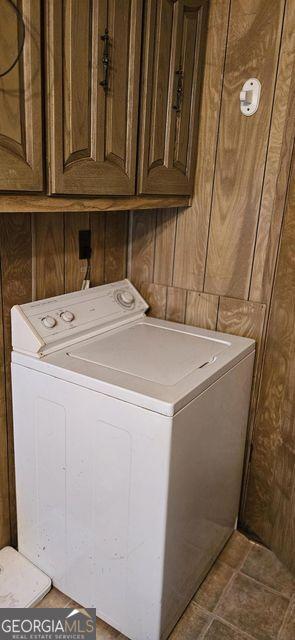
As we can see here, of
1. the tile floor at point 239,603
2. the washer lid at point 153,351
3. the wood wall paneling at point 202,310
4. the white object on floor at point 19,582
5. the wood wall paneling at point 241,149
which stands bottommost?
the tile floor at point 239,603

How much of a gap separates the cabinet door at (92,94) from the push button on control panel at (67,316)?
1.50 feet

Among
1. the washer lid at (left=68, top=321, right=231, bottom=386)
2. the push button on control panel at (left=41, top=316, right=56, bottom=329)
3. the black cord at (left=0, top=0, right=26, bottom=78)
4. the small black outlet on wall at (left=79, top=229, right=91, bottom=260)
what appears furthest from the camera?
the small black outlet on wall at (left=79, top=229, right=91, bottom=260)

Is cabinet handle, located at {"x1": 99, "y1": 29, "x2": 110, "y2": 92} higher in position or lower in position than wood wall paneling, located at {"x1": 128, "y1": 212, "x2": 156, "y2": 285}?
higher

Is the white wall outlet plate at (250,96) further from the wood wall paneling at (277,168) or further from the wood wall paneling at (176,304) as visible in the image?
the wood wall paneling at (176,304)

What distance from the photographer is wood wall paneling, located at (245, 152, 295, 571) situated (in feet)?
5.39

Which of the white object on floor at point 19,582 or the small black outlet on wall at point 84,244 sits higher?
the small black outlet on wall at point 84,244

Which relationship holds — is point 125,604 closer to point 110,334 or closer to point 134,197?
point 110,334

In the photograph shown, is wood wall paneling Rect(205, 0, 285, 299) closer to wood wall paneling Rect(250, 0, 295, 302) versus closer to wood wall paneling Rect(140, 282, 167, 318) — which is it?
wood wall paneling Rect(250, 0, 295, 302)

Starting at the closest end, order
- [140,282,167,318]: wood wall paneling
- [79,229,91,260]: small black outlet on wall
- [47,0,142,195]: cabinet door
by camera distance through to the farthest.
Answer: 1. [47,0,142,195]: cabinet door
2. [79,229,91,260]: small black outlet on wall
3. [140,282,167,318]: wood wall paneling

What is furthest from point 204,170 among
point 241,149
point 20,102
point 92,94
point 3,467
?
point 3,467

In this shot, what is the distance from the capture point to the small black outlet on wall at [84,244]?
1.76 m
